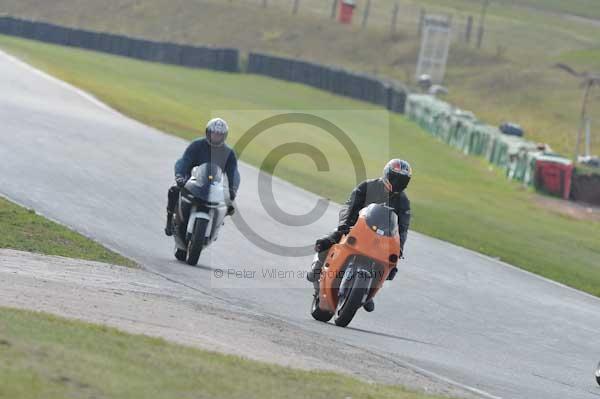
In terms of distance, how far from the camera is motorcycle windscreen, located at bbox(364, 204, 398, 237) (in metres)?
11.4

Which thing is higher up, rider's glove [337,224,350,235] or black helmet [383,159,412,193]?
black helmet [383,159,412,193]

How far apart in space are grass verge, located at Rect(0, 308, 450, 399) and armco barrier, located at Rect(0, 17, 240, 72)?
49037mm

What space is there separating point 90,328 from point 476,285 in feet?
28.8

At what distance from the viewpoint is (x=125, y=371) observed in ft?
23.5

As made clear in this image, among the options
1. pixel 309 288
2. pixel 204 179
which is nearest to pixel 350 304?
pixel 309 288

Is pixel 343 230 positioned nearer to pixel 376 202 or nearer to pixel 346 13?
pixel 376 202

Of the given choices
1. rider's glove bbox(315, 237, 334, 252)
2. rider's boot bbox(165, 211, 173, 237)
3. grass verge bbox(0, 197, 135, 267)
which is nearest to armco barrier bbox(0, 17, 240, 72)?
grass verge bbox(0, 197, 135, 267)

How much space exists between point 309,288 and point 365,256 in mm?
3144

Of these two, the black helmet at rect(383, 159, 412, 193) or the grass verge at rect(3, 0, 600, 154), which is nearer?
the black helmet at rect(383, 159, 412, 193)

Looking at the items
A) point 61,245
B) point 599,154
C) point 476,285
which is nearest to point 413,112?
point 599,154

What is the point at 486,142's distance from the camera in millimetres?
37406

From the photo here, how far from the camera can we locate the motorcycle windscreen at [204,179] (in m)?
14.5

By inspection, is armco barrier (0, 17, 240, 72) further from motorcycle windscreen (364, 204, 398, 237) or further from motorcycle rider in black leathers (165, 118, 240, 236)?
motorcycle windscreen (364, 204, 398, 237)

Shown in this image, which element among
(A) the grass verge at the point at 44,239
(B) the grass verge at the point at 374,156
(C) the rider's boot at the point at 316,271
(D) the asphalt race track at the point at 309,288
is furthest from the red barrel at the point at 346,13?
(C) the rider's boot at the point at 316,271
